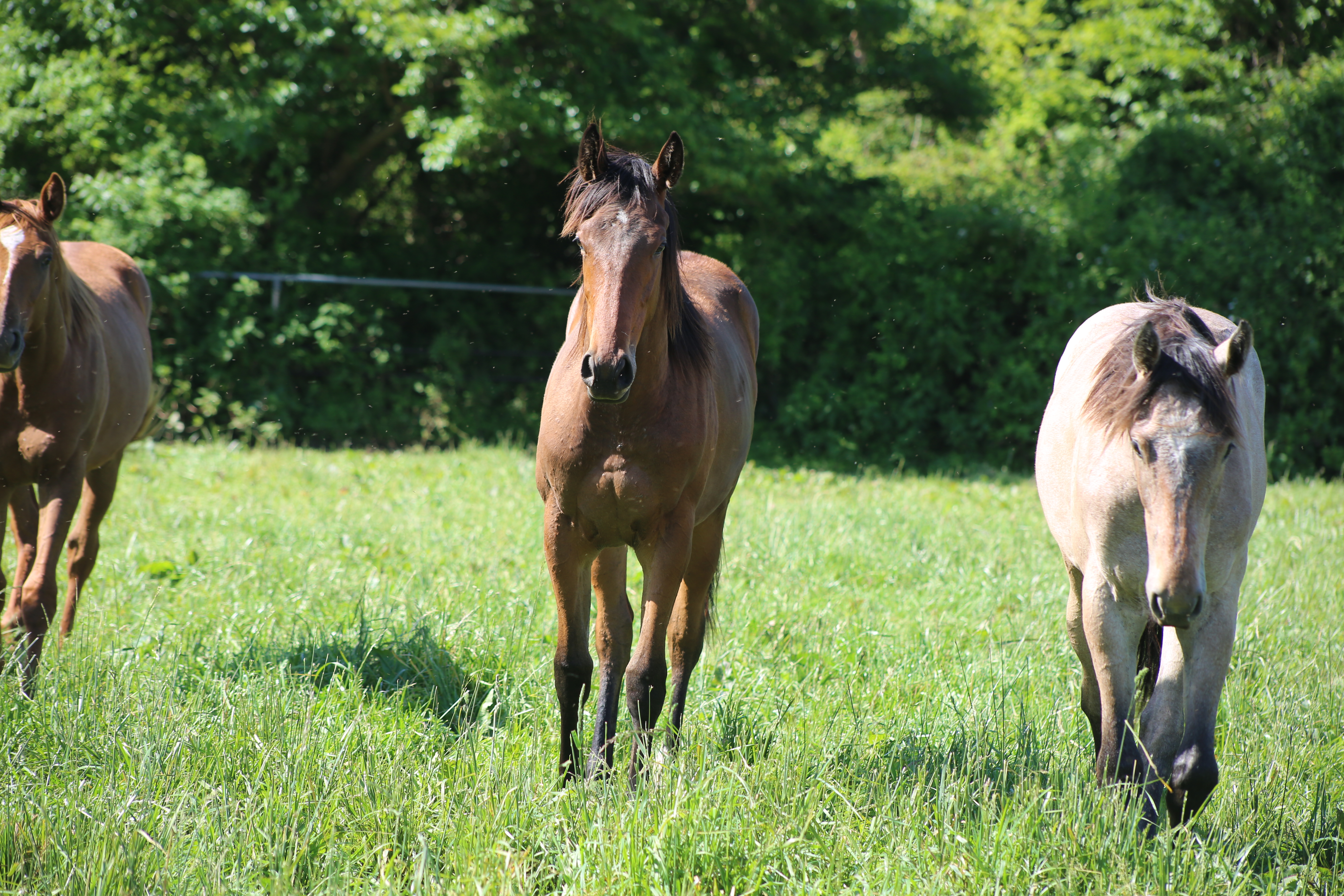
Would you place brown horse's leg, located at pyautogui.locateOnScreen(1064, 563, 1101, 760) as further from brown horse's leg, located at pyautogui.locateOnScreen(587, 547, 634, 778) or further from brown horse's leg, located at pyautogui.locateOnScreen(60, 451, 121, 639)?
brown horse's leg, located at pyautogui.locateOnScreen(60, 451, 121, 639)

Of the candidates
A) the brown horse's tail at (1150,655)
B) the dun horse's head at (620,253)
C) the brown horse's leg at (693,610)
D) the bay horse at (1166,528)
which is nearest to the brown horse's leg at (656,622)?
the brown horse's leg at (693,610)

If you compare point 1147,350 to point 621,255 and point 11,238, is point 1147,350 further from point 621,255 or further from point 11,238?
point 11,238

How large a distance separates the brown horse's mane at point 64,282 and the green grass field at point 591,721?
141cm

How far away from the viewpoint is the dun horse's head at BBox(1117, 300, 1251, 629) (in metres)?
2.55

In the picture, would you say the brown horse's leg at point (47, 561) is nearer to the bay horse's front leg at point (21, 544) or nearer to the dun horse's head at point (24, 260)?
the bay horse's front leg at point (21, 544)

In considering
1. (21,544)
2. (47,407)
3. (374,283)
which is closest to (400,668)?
(47,407)

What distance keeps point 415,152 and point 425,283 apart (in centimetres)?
216

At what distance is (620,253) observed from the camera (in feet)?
9.59

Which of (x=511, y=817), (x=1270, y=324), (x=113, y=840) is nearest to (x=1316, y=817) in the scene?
(x=511, y=817)

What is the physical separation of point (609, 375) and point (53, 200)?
316 centimetres

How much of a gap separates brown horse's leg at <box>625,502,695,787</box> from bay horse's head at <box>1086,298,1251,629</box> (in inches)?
56.1

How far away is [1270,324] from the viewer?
11.0 meters

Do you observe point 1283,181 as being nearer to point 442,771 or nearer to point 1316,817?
point 1316,817

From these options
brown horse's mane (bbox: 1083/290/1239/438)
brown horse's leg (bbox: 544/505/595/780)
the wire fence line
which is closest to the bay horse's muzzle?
brown horse's leg (bbox: 544/505/595/780)
